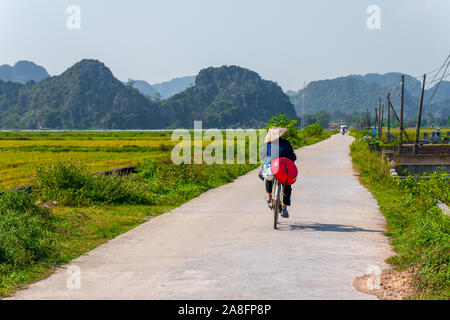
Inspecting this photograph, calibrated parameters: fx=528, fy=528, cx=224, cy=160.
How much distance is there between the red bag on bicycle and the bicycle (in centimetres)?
15

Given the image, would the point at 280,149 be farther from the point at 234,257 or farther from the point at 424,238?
the point at 424,238

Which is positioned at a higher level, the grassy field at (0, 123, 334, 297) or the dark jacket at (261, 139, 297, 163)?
the dark jacket at (261, 139, 297, 163)

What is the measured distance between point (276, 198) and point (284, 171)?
0.44 metres

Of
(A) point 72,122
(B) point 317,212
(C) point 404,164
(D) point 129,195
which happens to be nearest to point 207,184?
(D) point 129,195

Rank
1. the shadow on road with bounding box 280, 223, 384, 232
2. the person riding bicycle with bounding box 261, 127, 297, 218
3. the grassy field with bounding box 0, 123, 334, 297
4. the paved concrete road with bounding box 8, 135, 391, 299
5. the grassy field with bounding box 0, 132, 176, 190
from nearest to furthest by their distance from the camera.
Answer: the paved concrete road with bounding box 8, 135, 391, 299
the grassy field with bounding box 0, 123, 334, 297
the shadow on road with bounding box 280, 223, 384, 232
the person riding bicycle with bounding box 261, 127, 297, 218
the grassy field with bounding box 0, 132, 176, 190

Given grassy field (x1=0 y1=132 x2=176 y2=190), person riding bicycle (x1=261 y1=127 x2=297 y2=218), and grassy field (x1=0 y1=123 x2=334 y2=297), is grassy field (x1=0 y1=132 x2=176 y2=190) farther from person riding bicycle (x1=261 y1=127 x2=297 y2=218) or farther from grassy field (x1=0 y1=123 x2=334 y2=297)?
person riding bicycle (x1=261 y1=127 x2=297 y2=218)

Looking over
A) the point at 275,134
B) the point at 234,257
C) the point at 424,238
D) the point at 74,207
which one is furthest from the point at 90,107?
the point at 424,238

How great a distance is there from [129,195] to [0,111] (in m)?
193

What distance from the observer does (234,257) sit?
6344 millimetres

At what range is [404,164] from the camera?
992 inches

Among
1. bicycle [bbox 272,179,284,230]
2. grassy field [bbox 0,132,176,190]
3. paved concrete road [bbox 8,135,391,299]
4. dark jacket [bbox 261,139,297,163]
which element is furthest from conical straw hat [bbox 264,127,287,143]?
grassy field [bbox 0,132,176,190]

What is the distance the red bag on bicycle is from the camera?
27.3 feet

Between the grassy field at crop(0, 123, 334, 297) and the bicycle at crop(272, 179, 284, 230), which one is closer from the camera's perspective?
the grassy field at crop(0, 123, 334, 297)

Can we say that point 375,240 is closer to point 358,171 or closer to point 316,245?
point 316,245
